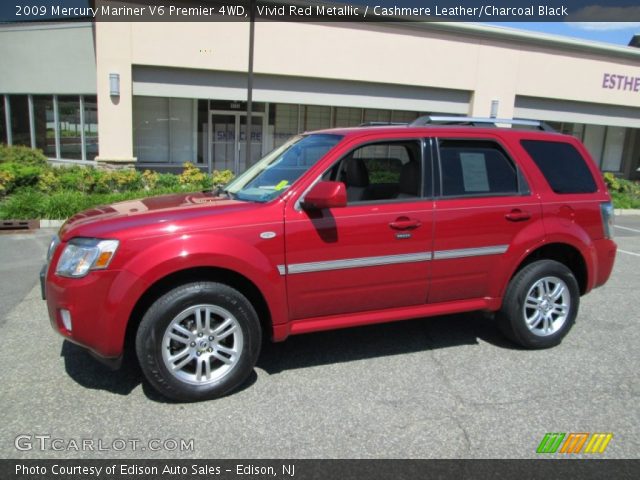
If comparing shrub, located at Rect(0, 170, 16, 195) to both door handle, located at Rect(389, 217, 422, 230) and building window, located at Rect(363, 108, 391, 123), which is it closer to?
door handle, located at Rect(389, 217, 422, 230)

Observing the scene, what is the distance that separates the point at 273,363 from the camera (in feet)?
13.9

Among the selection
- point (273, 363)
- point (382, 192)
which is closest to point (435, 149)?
point (382, 192)

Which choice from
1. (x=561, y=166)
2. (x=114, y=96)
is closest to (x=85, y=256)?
(x=561, y=166)

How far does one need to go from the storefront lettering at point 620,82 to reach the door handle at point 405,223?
18.6 meters

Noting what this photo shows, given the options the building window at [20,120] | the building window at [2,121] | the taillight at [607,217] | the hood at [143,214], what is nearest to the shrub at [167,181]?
the building window at [20,120]

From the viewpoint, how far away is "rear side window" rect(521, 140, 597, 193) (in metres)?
4.66

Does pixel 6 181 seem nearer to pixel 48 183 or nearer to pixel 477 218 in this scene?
pixel 48 183

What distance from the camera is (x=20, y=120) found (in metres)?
17.3

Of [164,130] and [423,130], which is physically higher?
[423,130]

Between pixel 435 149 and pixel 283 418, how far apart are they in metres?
2.44

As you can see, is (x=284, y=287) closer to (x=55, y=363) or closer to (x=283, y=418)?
(x=283, y=418)

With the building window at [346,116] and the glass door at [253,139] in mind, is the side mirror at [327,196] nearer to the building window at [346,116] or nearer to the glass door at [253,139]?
the glass door at [253,139]

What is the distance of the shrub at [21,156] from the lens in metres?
13.7
